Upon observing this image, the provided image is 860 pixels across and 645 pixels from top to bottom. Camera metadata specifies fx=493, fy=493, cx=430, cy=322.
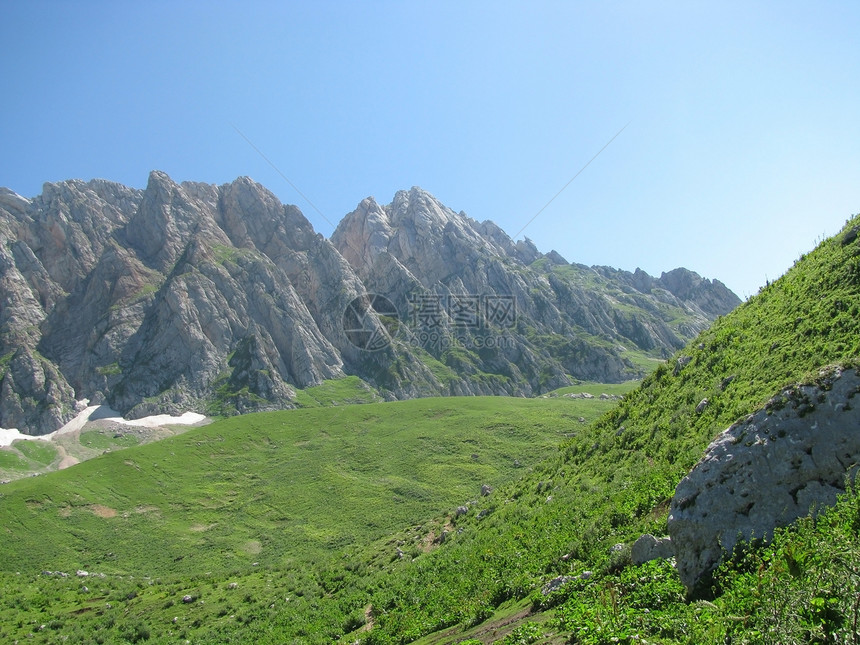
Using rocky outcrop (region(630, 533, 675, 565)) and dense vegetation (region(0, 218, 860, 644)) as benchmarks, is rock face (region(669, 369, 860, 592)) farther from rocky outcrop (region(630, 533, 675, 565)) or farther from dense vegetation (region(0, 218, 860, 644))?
rocky outcrop (region(630, 533, 675, 565))

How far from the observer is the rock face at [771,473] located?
37.1ft

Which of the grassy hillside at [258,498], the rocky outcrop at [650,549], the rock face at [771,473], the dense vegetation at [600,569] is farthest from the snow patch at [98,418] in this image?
the rock face at [771,473]

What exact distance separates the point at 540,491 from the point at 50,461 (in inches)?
6958

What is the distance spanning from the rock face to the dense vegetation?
56 centimetres

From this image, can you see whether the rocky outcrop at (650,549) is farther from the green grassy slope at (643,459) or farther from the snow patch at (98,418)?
the snow patch at (98,418)

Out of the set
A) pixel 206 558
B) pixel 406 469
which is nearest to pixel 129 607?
pixel 206 558

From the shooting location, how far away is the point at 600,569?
15.2 m

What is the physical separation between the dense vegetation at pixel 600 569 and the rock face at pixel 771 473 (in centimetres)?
56

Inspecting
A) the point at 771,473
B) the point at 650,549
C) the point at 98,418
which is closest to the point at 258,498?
the point at 650,549

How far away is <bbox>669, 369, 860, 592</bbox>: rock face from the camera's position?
11.3 m

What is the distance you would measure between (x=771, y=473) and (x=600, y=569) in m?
5.95

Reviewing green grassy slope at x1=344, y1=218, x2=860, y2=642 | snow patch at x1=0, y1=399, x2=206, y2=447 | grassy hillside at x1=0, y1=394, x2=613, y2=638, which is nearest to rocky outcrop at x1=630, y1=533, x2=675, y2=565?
green grassy slope at x1=344, y1=218, x2=860, y2=642

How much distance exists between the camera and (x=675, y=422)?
23469 mm

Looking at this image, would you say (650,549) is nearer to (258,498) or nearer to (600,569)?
(600,569)
